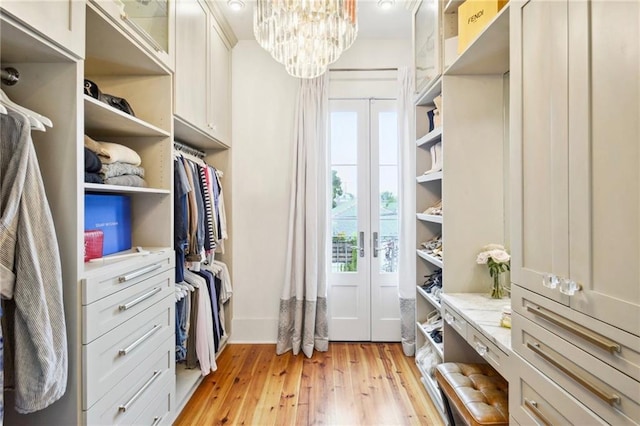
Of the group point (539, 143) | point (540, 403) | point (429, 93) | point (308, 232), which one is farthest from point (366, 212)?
point (540, 403)

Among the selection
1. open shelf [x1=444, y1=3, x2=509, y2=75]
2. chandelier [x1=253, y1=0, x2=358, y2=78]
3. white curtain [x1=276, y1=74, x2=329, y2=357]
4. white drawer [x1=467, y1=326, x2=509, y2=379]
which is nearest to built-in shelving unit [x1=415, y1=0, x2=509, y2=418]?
open shelf [x1=444, y1=3, x2=509, y2=75]

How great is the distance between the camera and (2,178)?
994 millimetres

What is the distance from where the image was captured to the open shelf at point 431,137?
2.14 m

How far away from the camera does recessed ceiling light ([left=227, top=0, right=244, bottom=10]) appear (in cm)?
243

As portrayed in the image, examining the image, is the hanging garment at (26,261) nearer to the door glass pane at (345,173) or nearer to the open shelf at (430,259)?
the open shelf at (430,259)

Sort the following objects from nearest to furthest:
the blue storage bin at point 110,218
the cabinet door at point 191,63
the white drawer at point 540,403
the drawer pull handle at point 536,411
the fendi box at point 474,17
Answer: the white drawer at point 540,403, the drawer pull handle at point 536,411, the blue storage bin at point 110,218, the fendi box at point 474,17, the cabinet door at point 191,63

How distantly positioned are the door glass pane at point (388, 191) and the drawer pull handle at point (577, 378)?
77.9 inches

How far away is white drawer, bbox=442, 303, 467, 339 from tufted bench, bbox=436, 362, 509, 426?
206 mm

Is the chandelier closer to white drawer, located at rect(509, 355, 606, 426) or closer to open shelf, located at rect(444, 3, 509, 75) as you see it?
open shelf, located at rect(444, 3, 509, 75)

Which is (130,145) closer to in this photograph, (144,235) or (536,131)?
(144,235)

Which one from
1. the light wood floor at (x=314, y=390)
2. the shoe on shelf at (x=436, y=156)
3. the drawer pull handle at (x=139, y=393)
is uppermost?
the shoe on shelf at (x=436, y=156)

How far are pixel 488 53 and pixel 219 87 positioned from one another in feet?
6.73

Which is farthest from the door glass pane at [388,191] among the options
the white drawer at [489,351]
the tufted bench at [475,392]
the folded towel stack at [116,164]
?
the folded towel stack at [116,164]

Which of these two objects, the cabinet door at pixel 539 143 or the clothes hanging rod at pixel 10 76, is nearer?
the cabinet door at pixel 539 143
